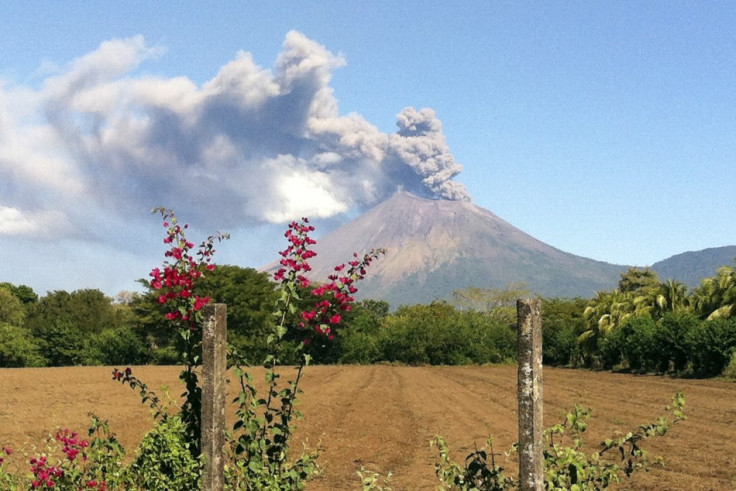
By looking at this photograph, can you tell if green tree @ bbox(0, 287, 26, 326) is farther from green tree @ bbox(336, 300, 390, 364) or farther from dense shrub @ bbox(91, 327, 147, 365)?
green tree @ bbox(336, 300, 390, 364)

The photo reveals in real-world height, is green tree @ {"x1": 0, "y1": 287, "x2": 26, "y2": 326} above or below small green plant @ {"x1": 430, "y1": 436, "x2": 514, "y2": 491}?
above

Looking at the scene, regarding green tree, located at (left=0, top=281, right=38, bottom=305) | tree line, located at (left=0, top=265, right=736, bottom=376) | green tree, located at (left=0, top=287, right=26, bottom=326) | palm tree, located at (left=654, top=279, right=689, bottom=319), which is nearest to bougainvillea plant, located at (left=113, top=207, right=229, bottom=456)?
tree line, located at (left=0, top=265, right=736, bottom=376)

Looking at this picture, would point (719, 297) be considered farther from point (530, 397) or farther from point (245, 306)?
point (530, 397)

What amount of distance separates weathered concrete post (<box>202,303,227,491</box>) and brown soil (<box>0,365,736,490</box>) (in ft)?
4.14

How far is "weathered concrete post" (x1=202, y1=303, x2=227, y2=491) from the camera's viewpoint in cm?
570

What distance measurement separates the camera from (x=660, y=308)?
55.5 m

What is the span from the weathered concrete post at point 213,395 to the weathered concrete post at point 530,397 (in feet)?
7.93

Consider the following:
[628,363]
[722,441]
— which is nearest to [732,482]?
[722,441]

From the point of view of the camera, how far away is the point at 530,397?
5129mm

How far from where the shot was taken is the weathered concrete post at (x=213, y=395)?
5699 millimetres

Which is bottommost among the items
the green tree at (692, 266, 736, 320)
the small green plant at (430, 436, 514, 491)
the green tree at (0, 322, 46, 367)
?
the green tree at (0, 322, 46, 367)

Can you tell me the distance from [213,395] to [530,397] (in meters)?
2.56

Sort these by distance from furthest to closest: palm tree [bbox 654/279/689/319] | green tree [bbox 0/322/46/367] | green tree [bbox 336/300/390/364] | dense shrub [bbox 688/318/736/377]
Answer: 1. green tree [bbox 336/300/390/364]
2. green tree [bbox 0/322/46/367]
3. palm tree [bbox 654/279/689/319]
4. dense shrub [bbox 688/318/736/377]

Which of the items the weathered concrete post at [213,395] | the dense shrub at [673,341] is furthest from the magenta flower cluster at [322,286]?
the dense shrub at [673,341]
